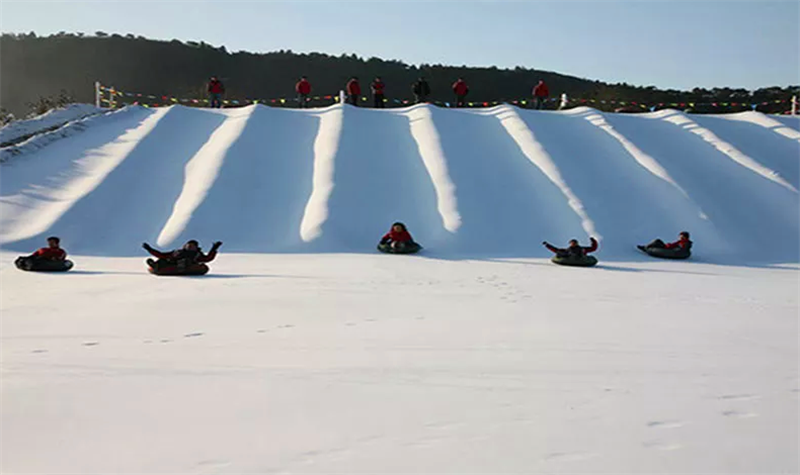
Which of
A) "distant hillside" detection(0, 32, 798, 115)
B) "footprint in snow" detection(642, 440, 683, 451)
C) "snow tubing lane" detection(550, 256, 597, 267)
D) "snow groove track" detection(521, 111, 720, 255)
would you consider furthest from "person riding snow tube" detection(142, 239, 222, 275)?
"distant hillside" detection(0, 32, 798, 115)

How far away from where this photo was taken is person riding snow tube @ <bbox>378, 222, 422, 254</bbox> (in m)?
10.2

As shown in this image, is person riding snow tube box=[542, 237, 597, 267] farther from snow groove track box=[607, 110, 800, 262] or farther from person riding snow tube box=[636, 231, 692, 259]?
snow groove track box=[607, 110, 800, 262]

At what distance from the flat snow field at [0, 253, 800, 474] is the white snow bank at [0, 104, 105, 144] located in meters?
9.51

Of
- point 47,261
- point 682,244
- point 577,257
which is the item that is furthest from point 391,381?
point 682,244

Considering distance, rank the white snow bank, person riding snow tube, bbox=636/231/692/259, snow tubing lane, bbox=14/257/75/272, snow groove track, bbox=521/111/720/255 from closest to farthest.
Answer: snow tubing lane, bbox=14/257/75/272, person riding snow tube, bbox=636/231/692/259, snow groove track, bbox=521/111/720/255, the white snow bank

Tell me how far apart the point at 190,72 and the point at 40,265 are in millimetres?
38923

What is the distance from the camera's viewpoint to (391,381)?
3.80 metres

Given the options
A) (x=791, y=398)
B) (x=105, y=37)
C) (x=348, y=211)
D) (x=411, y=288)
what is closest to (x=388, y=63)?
(x=105, y=37)

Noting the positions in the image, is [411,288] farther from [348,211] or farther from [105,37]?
[105,37]

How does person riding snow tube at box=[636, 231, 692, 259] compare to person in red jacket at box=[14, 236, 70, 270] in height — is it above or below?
above

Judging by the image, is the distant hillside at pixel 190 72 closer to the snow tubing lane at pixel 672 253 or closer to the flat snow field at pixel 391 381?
the snow tubing lane at pixel 672 253

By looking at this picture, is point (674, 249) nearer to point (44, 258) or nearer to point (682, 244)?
point (682, 244)

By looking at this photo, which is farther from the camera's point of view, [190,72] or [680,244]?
[190,72]

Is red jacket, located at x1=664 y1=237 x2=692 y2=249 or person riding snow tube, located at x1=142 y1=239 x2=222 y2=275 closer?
person riding snow tube, located at x1=142 y1=239 x2=222 y2=275
